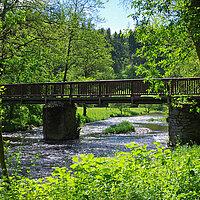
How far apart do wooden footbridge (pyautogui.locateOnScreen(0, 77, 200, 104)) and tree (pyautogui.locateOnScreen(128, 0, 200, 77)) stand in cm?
697

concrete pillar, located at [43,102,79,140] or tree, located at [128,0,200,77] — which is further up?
tree, located at [128,0,200,77]

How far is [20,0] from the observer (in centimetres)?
1080

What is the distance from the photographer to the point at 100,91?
688 inches

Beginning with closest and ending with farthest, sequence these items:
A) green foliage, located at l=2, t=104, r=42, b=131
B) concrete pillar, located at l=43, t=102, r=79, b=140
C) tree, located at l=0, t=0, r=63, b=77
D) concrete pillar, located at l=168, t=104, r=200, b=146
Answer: tree, located at l=0, t=0, r=63, b=77 < concrete pillar, located at l=168, t=104, r=200, b=146 < concrete pillar, located at l=43, t=102, r=79, b=140 < green foliage, located at l=2, t=104, r=42, b=131

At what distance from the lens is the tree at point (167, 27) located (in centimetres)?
683

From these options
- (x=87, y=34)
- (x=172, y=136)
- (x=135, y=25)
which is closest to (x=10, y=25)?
(x=135, y=25)

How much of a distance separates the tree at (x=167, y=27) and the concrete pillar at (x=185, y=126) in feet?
20.9

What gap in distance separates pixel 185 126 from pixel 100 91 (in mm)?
6009

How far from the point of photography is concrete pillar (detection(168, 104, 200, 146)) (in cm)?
1379

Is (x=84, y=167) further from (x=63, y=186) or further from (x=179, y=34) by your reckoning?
(x=179, y=34)

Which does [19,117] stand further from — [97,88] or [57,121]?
[97,88]

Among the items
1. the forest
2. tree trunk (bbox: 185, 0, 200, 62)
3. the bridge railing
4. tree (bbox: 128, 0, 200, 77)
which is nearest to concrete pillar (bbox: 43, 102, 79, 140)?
the bridge railing

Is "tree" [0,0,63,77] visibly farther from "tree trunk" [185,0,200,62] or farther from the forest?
"tree trunk" [185,0,200,62]

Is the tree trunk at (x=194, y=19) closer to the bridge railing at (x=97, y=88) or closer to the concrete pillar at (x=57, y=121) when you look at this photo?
the bridge railing at (x=97, y=88)
